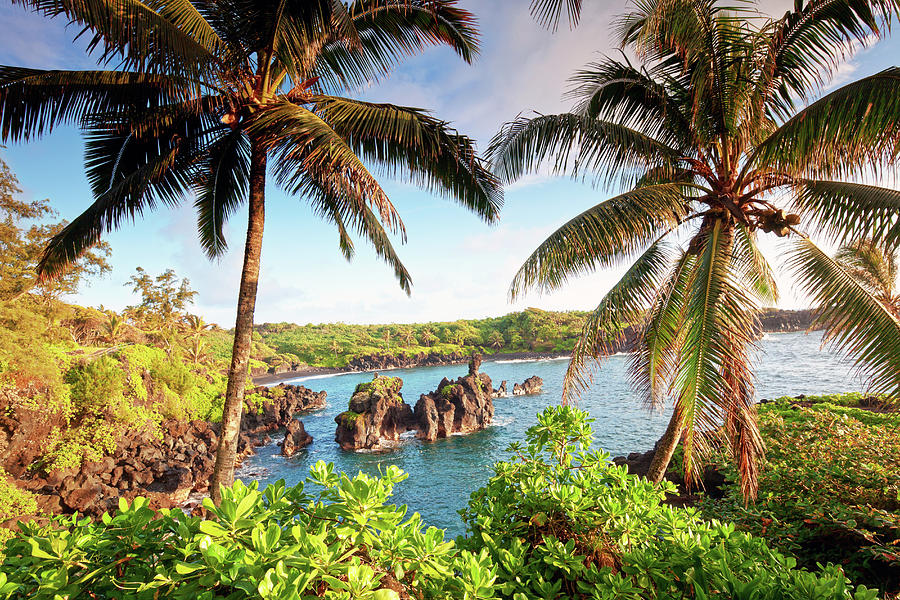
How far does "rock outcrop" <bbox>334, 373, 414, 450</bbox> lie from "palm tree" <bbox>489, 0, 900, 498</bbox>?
1943 cm

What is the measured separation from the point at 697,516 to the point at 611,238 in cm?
362

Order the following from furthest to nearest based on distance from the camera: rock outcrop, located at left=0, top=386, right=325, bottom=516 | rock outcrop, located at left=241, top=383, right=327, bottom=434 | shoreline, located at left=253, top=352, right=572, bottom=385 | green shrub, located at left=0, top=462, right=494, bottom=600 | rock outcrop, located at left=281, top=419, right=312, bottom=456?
shoreline, located at left=253, top=352, right=572, bottom=385 < rock outcrop, located at left=241, top=383, right=327, bottom=434 < rock outcrop, located at left=281, top=419, right=312, bottom=456 < rock outcrop, located at left=0, top=386, right=325, bottom=516 < green shrub, located at left=0, top=462, right=494, bottom=600

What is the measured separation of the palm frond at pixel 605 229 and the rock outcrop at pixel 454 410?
20445 millimetres

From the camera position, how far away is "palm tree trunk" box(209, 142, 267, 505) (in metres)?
4.92

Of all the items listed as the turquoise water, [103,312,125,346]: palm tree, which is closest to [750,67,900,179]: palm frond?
the turquoise water

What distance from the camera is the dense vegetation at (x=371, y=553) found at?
1305mm

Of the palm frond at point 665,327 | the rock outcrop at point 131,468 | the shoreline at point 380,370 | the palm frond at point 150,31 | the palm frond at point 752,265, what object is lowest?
the shoreline at point 380,370

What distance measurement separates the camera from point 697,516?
103 inches

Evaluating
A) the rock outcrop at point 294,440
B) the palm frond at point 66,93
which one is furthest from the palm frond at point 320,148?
the rock outcrop at point 294,440

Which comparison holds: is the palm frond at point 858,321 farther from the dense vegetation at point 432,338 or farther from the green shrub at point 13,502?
the dense vegetation at point 432,338

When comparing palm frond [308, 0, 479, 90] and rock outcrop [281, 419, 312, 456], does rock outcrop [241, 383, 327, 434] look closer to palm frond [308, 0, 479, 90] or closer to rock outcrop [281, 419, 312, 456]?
rock outcrop [281, 419, 312, 456]

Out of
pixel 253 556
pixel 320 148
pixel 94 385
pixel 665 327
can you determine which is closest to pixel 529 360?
pixel 94 385

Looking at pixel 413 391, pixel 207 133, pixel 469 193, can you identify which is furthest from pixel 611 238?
pixel 413 391

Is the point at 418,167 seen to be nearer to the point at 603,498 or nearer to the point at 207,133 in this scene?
the point at 207,133
